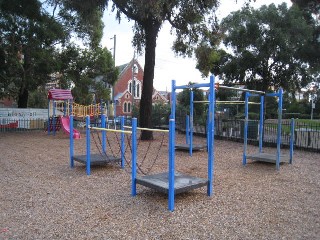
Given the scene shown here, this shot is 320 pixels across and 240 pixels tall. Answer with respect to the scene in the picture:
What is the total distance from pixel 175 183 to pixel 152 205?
20.2 inches

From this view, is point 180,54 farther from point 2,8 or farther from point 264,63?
point 2,8

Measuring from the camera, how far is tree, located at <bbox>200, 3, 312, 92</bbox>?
19328 millimetres

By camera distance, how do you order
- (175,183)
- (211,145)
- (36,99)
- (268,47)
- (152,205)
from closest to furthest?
(152,205), (175,183), (211,145), (268,47), (36,99)

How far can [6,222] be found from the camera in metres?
4.34

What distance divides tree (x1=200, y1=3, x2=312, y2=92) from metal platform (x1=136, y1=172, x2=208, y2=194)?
589 inches

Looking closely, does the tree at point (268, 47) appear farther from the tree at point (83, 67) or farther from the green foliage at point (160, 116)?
the tree at point (83, 67)

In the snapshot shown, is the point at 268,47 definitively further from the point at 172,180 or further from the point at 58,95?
the point at 172,180

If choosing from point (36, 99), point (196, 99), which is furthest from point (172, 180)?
point (36, 99)

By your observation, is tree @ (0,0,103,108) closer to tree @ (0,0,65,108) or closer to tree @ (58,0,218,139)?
tree @ (0,0,65,108)

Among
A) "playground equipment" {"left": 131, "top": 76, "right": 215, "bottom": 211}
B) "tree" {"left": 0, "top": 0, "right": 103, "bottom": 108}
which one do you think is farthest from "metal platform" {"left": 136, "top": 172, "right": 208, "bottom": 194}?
"tree" {"left": 0, "top": 0, "right": 103, "bottom": 108}

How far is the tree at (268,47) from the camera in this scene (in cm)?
1933

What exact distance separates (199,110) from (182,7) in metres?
18.9

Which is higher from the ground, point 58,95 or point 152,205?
point 58,95

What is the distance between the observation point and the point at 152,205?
16.5 ft
